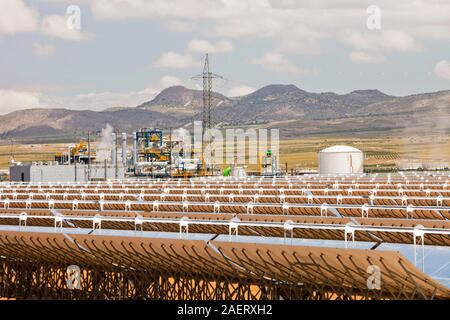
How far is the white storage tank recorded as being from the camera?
92.4 metres

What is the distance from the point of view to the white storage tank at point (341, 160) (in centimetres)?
9244

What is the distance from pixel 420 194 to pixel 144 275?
88.0 feet

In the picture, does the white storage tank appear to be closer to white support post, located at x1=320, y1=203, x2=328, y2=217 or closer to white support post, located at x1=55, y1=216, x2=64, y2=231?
white support post, located at x1=320, y1=203, x2=328, y2=217

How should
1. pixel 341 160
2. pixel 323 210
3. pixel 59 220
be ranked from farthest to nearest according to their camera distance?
pixel 341 160 < pixel 323 210 < pixel 59 220

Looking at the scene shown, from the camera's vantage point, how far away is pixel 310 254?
1705 cm

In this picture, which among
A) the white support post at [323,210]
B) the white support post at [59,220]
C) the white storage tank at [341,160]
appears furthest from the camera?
the white storage tank at [341,160]

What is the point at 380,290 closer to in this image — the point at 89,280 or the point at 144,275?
the point at 144,275

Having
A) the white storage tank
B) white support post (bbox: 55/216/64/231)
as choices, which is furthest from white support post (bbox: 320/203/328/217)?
the white storage tank

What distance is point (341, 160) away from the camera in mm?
92625

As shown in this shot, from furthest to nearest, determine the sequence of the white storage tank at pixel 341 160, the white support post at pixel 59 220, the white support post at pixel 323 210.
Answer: the white storage tank at pixel 341 160 → the white support post at pixel 323 210 → the white support post at pixel 59 220

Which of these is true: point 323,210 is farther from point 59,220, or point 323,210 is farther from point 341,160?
point 341,160

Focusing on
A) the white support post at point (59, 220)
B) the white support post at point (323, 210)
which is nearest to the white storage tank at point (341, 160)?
the white support post at point (323, 210)

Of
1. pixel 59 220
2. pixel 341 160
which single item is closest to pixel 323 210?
pixel 59 220

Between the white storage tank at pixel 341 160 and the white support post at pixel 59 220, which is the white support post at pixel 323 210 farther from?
the white storage tank at pixel 341 160
